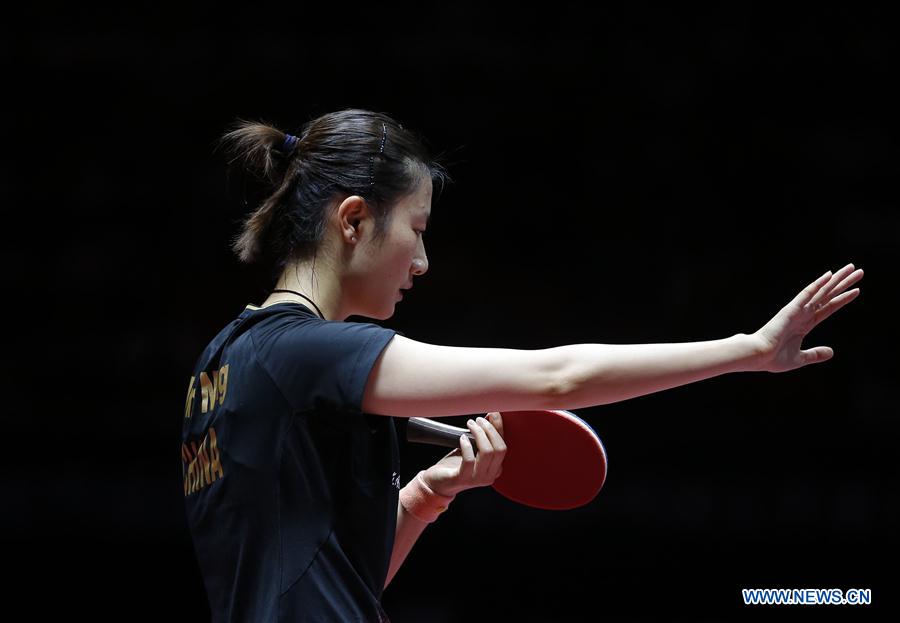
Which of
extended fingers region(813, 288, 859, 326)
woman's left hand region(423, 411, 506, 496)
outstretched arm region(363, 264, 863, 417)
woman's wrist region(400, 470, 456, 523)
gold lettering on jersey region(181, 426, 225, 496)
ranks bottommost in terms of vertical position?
woman's wrist region(400, 470, 456, 523)

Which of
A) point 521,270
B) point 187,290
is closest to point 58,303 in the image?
point 187,290

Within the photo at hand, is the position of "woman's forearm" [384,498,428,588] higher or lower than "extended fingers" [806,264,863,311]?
lower

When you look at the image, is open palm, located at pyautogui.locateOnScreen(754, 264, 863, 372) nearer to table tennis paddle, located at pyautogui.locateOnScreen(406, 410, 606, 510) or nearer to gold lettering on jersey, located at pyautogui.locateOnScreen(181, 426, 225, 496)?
table tennis paddle, located at pyautogui.locateOnScreen(406, 410, 606, 510)

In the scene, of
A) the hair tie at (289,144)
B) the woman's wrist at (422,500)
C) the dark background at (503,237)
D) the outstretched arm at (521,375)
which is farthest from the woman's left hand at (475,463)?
the dark background at (503,237)

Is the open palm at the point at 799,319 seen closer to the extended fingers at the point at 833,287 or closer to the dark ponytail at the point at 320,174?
the extended fingers at the point at 833,287

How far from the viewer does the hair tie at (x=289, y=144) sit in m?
1.34

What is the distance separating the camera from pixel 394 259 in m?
1.27

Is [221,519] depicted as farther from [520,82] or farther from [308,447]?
[520,82]

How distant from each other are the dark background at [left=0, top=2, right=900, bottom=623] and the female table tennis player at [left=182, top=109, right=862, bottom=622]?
1.64m

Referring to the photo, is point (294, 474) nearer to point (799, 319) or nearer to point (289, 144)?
point (289, 144)

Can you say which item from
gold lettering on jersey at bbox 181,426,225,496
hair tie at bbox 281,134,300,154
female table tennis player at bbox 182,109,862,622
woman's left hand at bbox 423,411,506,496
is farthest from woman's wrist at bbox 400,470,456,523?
hair tie at bbox 281,134,300,154

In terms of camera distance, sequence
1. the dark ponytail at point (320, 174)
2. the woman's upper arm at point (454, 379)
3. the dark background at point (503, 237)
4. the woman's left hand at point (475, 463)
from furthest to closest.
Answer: the dark background at point (503, 237) < the woman's left hand at point (475, 463) < the dark ponytail at point (320, 174) < the woman's upper arm at point (454, 379)

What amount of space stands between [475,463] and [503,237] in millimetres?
1630

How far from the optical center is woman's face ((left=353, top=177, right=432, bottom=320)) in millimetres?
1263
